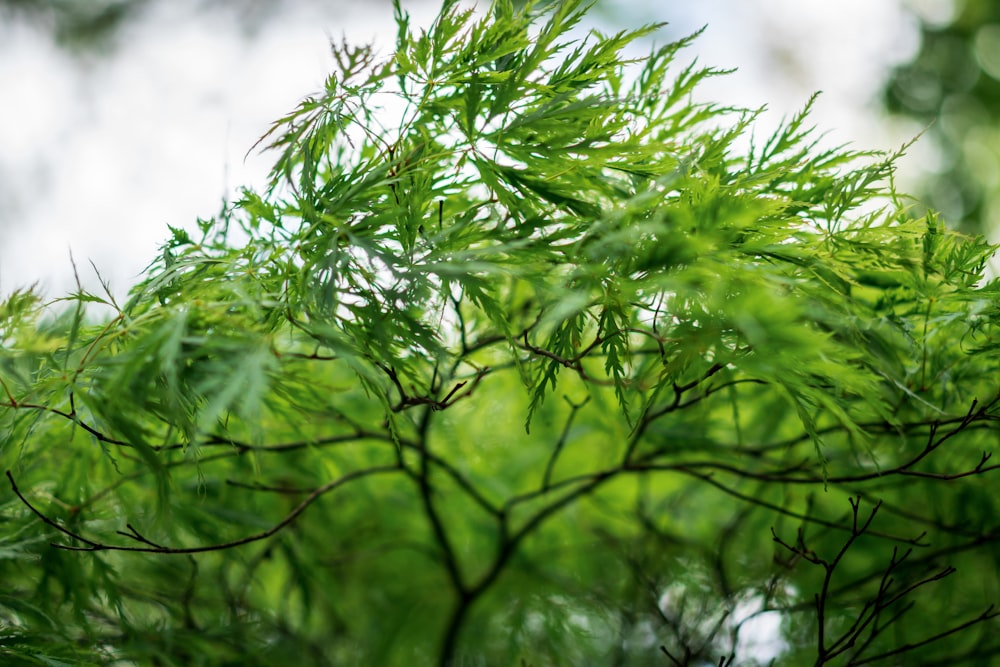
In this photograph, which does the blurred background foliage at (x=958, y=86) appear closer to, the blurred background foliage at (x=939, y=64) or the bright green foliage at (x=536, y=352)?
the blurred background foliage at (x=939, y=64)

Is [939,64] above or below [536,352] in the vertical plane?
above

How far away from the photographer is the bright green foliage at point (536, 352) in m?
0.51

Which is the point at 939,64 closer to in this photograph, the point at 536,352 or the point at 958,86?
the point at 958,86

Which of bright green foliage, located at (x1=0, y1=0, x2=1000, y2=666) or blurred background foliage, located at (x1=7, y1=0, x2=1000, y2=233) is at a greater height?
blurred background foliage, located at (x1=7, y1=0, x2=1000, y2=233)

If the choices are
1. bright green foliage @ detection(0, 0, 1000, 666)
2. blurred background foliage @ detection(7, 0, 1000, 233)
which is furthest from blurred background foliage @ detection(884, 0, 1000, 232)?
bright green foliage @ detection(0, 0, 1000, 666)

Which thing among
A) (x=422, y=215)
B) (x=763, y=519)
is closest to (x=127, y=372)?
(x=422, y=215)

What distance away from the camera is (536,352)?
58 cm

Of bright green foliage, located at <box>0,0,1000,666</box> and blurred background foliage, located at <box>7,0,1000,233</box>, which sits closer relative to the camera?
bright green foliage, located at <box>0,0,1000,666</box>

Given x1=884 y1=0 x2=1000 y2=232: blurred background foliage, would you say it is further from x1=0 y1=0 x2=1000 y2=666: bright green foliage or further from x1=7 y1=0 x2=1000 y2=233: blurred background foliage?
x1=0 y1=0 x2=1000 y2=666: bright green foliage

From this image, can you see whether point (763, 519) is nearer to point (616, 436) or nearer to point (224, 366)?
Result: point (616, 436)

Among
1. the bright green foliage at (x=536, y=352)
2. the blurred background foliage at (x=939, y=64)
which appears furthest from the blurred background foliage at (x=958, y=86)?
the bright green foliage at (x=536, y=352)

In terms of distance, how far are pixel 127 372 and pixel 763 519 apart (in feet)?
2.66

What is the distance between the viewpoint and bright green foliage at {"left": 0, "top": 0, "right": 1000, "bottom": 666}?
0.51m

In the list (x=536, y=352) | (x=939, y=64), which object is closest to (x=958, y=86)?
(x=939, y=64)
